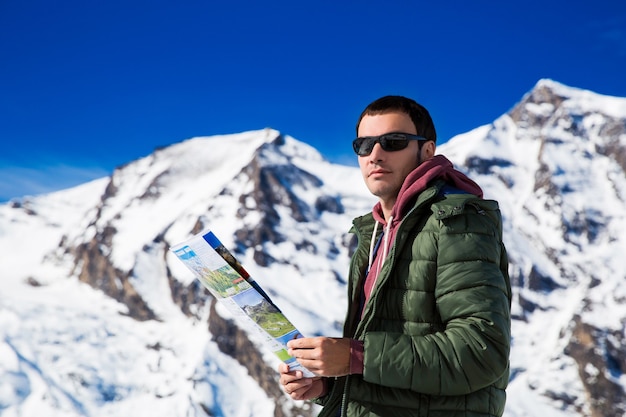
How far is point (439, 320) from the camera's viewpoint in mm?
4172

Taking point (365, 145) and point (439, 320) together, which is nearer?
point (439, 320)

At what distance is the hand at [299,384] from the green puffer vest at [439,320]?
0.43 meters

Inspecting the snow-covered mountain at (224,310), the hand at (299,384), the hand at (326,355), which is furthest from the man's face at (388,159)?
the snow-covered mountain at (224,310)

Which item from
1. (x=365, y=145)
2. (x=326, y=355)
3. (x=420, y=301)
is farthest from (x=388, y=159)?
(x=326, y=355)

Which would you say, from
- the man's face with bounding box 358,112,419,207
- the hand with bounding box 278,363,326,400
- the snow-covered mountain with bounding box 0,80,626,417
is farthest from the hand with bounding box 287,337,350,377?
the snow-covered mountain with bounding box 0,80,626,417

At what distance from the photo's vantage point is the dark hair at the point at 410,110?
4633mm

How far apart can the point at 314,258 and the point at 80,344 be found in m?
59.1

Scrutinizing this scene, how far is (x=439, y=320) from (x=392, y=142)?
124 cm

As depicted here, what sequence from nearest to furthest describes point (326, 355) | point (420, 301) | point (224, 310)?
point (326, 355)
point (420, 301)
point (224, 310)

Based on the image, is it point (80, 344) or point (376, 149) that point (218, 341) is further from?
point (376, 149)

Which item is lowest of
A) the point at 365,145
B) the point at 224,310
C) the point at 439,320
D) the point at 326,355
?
the point at 326,355

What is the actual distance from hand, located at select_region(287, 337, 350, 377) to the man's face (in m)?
1.17

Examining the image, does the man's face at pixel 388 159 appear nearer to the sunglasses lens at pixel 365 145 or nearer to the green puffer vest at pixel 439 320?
the sunglasses lens at pixel 365 145

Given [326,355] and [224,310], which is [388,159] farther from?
[224,310]
